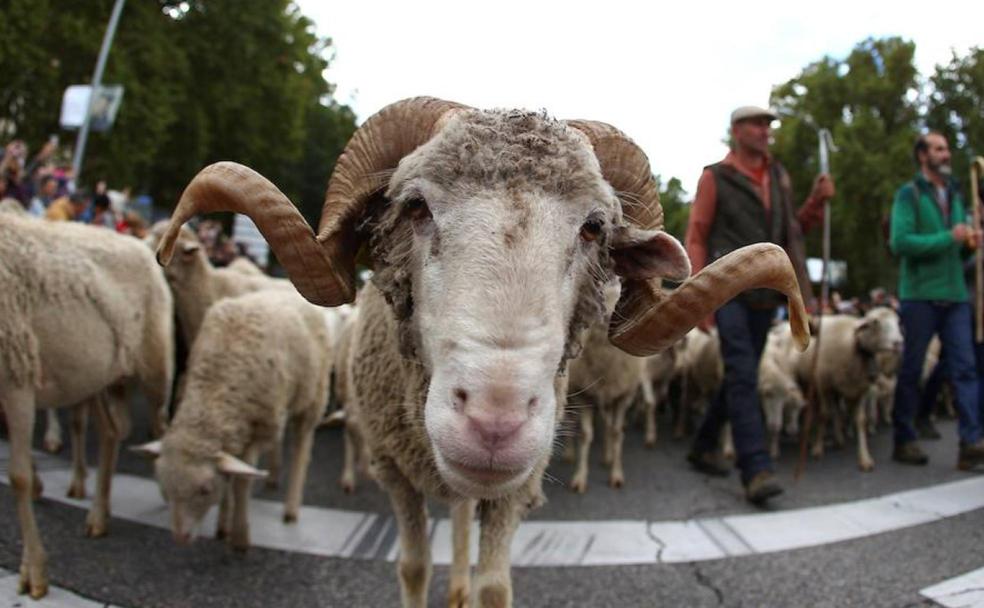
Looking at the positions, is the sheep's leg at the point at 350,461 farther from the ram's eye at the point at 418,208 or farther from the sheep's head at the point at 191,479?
the ram's eye at the point at 418,208

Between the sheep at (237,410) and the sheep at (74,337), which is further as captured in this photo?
the sheep at (237,410)

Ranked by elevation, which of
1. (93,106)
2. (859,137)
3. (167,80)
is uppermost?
(859,137)

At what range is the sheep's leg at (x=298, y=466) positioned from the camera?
4918 millimetres

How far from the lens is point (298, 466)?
16.8ft

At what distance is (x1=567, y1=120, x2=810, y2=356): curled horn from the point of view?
2.38m

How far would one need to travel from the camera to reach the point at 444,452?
1859mm

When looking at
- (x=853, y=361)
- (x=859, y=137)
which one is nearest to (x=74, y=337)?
(x=853, y=361)

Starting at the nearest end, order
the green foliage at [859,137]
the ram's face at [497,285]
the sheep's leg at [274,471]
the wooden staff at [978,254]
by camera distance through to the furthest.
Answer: the ram's face at [497,285]
the sheep's leg at [274,471]
the wooden staff at [978,254]
the green foliage at [859,137]

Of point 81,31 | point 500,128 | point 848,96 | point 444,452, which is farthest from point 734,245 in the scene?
point 848,96

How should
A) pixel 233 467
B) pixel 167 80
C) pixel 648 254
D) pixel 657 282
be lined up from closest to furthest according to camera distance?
1. pixel 648 254
2. pixel 657 282
3. pixel 233 467
4. pixel 167 80

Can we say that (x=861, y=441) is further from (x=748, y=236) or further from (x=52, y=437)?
(x=52, y=437)

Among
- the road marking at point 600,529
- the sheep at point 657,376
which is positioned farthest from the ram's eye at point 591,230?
the sheep at point 657,376

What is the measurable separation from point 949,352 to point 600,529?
340 cm

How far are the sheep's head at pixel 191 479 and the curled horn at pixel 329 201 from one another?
2.00 meters
